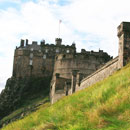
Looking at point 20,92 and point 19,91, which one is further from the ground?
point 19,91

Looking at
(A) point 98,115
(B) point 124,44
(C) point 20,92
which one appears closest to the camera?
(A) point 98,115

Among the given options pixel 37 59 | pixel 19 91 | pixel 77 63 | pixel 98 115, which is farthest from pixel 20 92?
pixel 98 115

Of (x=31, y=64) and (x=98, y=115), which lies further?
(x=31, y=64)

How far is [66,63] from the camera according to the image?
58.5m

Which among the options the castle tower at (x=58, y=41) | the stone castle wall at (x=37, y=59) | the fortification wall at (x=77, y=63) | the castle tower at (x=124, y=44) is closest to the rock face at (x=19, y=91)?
the stone castle wall at (x=37, y=59)

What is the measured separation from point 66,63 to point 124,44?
40310 mm

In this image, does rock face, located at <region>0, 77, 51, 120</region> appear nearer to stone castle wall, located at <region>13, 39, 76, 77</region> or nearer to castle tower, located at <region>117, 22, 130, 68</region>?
stone castle wall, located at <region>13, 39, 76, 77</region>

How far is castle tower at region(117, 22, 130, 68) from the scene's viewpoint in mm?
17953

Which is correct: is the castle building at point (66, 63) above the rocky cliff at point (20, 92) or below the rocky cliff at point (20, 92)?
above

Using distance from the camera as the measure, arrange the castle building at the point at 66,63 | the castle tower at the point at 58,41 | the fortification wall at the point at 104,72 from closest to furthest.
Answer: the castle building at the point at 66,63, the fortification wall at the point at 104,72, the castle tower at the point at 58,41

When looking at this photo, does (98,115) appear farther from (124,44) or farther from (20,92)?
(20,92)

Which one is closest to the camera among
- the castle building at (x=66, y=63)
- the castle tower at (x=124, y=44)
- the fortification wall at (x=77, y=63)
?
the castle tower at (x=124, y=44)

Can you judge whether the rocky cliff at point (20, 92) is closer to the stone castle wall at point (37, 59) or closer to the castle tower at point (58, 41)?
the stone castle wall at point (37, 59)

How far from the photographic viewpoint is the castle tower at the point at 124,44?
18.0 m
